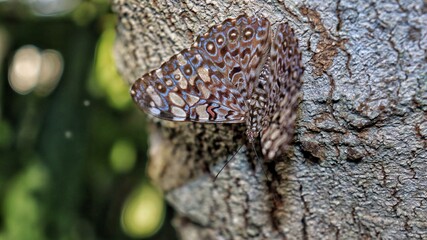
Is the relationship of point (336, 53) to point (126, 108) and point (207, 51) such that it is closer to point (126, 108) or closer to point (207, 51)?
point (207, 51)

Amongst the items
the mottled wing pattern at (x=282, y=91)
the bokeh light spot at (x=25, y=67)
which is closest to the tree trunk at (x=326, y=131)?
the mottled wing pattern at (x=282, y=91)

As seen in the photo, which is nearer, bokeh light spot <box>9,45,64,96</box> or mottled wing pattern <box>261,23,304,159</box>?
mottled wing pattern <box>261,23,304,159</box>

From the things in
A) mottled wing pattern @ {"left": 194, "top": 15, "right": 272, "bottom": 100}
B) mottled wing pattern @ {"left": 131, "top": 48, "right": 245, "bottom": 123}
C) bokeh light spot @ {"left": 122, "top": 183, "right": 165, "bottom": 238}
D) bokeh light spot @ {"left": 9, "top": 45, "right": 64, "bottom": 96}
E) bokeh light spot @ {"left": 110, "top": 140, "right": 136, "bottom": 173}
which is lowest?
bokeh light spot @ {"left": 122, "top": 183, "right": 165, "bottom": 238}

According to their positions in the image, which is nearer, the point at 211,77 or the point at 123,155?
the point at 211,77

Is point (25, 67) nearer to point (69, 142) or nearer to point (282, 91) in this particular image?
point (69, 142)

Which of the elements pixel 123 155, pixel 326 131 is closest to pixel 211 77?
pixel 326 131

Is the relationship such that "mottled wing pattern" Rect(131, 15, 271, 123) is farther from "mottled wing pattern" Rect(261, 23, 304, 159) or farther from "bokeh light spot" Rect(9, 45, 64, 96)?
"bokeh light spot" Rect(9, 45, 64, 96)

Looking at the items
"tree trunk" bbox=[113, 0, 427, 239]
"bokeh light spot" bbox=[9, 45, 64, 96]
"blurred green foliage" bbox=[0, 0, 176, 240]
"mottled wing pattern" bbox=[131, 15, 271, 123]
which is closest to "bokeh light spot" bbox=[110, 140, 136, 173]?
"blurred green foliage" bbox=[0, 0, 176, 240]
